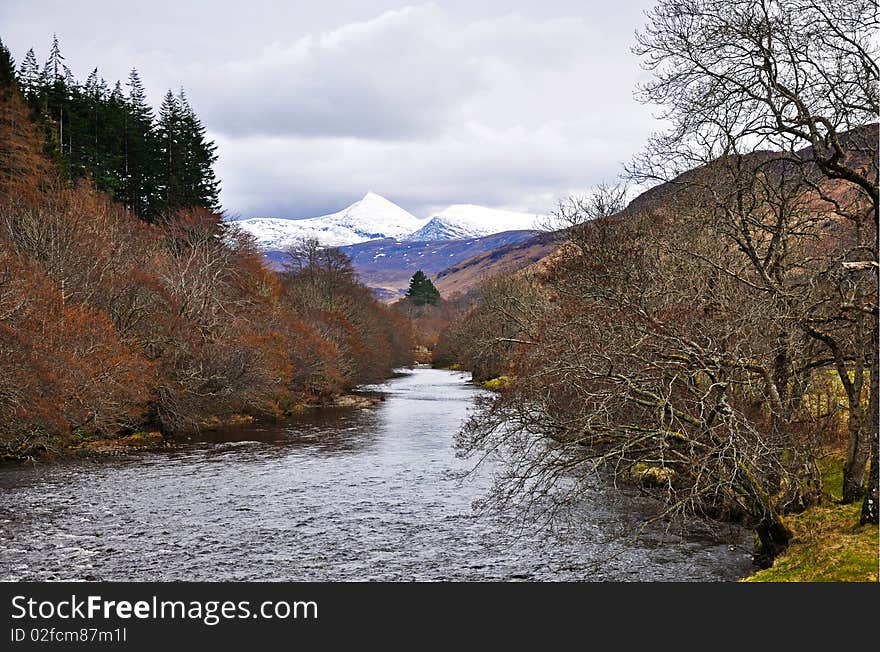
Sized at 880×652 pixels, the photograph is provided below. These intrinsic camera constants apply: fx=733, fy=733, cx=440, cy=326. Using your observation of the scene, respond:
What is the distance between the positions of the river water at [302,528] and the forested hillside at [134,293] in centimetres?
373

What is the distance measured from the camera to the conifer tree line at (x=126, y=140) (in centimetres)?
6206

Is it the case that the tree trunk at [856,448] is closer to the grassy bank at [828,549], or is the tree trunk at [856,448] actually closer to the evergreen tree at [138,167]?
the grassy bank at [828,549]

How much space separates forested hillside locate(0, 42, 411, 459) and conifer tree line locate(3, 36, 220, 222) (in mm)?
178

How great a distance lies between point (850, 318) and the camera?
14.3m

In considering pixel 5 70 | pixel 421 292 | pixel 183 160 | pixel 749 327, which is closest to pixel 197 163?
pixel 183 160

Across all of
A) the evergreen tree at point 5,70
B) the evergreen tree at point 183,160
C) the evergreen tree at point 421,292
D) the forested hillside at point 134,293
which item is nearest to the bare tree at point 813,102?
the forested hillside at point 134,293

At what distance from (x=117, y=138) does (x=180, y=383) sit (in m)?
39.5

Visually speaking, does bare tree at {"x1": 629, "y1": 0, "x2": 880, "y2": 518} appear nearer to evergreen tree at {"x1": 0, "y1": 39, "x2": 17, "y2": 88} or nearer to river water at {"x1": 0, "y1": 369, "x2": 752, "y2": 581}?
river water at {"x1": 0, "y1": 369, "x2": 752, "y2": 581}

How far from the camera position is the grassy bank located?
11038 mm

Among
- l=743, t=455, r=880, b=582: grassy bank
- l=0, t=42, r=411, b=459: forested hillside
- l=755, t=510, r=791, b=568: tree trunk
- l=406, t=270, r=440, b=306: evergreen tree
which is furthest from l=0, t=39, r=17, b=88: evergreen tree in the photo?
l=406, t=270, r=440, b=306: evergreen tree

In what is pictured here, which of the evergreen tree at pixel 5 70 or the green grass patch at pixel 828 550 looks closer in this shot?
the green grass patch at pixel 828 550

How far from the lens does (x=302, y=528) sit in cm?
1911

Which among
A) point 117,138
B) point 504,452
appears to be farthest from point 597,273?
point 117,138

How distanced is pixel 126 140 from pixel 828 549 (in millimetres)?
68866
